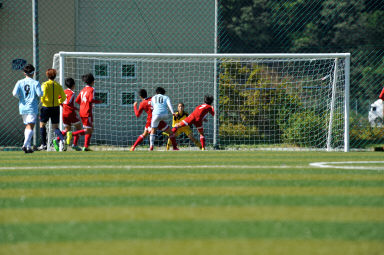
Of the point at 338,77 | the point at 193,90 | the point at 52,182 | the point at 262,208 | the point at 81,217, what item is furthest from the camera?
the point at 193,90

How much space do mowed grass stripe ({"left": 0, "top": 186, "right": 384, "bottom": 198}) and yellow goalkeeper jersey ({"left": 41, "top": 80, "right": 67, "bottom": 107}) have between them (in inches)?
239

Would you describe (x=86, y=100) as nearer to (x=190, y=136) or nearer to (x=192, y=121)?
(x=192, y=121)

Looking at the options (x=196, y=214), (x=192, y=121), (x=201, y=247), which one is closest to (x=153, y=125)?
(x=192, y=121)

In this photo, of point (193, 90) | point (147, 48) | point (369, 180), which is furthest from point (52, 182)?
point (147, 48)

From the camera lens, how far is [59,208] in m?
3.83

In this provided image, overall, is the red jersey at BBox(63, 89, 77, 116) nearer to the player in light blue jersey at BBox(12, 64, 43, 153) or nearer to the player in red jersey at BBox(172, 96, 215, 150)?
the player in light blue jersey at BBox(12, 64, 43, 153)

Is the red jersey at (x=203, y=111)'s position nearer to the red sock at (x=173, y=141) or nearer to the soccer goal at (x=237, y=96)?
the red sock at (x=173, y=141)

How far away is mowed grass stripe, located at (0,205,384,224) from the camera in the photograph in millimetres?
3447

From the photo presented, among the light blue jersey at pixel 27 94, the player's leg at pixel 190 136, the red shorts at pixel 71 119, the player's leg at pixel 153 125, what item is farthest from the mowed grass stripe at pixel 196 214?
the player's leg at pixel 190 136

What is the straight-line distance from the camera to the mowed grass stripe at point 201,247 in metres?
2.69

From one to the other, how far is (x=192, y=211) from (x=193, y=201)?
383mm

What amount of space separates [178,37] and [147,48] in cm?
111

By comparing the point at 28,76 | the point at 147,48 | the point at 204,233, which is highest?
the point at 147,48

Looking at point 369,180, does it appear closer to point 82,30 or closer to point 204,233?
point 204,233
